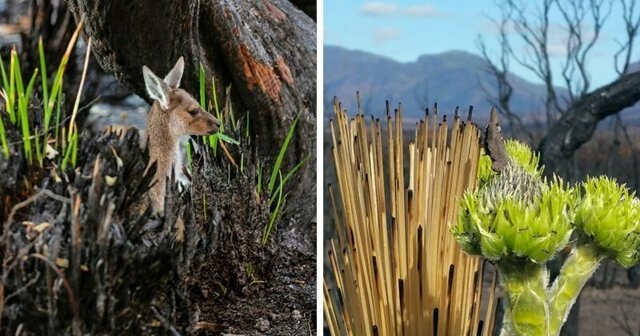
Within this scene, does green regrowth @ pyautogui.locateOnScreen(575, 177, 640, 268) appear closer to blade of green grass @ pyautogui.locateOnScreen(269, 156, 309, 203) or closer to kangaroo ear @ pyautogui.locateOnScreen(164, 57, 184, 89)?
blade of green grass @ pyautogui.locateOnScreen(269, 156, 309, 203)

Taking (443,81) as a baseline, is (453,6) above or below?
above

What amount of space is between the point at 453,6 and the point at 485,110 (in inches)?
17.4

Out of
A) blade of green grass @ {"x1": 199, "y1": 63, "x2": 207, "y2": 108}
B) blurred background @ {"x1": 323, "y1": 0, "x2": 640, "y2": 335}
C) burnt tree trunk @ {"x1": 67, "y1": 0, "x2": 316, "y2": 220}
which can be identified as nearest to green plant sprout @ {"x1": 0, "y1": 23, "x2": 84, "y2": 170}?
burnt tree trunk @ {"x1": 67, "y1": 0, "x2": 316, "y2": 220}

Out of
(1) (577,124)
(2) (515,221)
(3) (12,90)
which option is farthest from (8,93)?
(1) (577,124)

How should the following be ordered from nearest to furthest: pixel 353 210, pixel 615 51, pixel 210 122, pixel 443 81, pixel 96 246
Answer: pixel 96 246 → pixel 353 210 → pixel 210 122 → pixel 615 51 → pixel 443 81

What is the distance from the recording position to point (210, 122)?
64.9 inches

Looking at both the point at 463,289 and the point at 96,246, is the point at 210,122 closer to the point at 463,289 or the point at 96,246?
the point at 96,246

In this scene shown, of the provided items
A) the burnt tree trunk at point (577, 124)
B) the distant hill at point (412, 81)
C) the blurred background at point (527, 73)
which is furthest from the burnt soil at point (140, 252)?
the distant hill at point (412, 81)

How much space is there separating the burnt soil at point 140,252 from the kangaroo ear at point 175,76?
10 centimetres

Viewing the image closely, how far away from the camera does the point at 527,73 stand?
390cm

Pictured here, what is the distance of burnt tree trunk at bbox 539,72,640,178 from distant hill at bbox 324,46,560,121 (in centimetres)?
41

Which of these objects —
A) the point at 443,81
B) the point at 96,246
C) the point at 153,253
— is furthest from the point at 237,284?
the point at 443,81

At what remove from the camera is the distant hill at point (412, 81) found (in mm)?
4102

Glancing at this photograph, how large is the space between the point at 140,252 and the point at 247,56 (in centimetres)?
42
